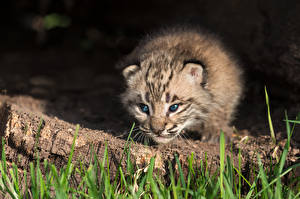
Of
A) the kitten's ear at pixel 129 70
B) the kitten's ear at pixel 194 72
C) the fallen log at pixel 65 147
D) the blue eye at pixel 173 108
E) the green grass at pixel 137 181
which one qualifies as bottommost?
the green grass at pixel 137 181

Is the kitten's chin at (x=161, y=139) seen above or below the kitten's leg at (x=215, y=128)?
below

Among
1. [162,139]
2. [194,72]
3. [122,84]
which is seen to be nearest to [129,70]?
[122,84]

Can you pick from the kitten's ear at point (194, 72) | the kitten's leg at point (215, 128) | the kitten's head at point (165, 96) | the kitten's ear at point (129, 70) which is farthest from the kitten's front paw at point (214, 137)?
the kitten's ear at point (129, 70)

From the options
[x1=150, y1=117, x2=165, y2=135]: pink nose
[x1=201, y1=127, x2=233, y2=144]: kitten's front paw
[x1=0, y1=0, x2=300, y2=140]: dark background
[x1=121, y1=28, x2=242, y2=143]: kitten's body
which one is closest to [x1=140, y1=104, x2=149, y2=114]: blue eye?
[x1=121, y1=28, x2=242, y2=143]: kitten's body

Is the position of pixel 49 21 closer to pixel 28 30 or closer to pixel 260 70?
pixel 28 30

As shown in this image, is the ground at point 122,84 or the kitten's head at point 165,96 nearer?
the kitten's head at point 165,96

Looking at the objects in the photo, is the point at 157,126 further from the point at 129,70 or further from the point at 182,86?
the point at 129,70

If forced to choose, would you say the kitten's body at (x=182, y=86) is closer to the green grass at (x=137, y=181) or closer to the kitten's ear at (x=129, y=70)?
the kitten's ear at (x=129, y=70)

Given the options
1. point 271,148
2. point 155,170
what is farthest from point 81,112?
point 271,148

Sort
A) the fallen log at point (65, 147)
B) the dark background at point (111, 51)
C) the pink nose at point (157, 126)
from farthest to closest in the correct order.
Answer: the dark background at point (111, 51), the pink nose at point (157, 126), the fallen log at point (65, 147)
